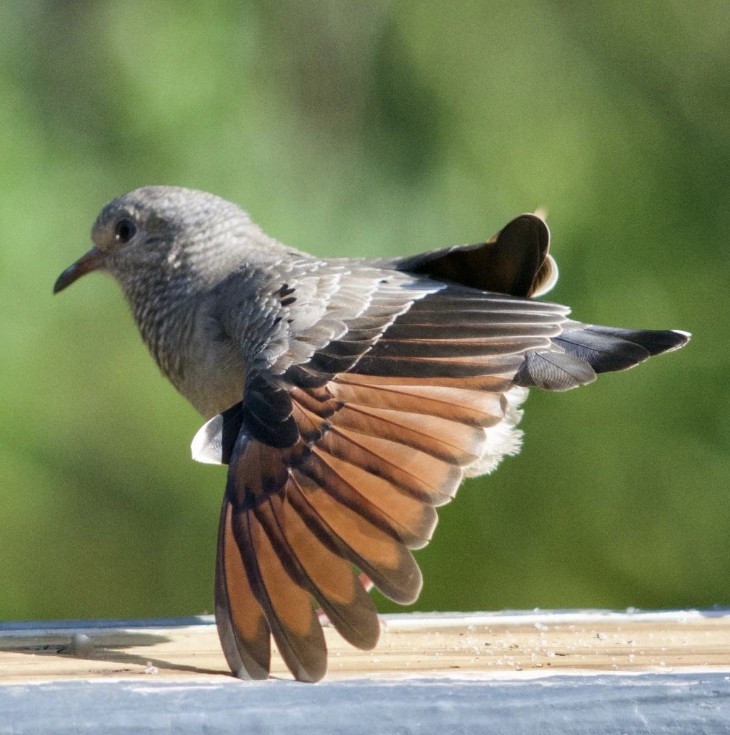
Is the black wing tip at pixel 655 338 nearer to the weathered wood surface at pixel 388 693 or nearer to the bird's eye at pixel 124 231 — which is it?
the weathered wood surface at pixel 388 693

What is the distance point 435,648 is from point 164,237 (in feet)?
7.67

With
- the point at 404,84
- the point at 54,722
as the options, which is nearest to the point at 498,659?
the point at 54,722

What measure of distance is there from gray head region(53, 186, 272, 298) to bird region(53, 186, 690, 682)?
7cm

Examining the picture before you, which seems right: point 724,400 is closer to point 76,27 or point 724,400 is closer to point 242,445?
point 242,445

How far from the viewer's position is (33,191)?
4.78 m

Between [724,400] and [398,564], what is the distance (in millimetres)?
2769

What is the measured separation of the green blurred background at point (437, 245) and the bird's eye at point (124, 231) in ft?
0.90

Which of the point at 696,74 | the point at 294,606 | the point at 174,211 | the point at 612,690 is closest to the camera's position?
the point at 612,690

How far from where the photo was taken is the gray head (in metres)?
4.55

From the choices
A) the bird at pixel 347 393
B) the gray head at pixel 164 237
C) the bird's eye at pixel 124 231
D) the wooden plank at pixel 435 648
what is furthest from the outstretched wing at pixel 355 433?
the bird's eye at pixel 124 231

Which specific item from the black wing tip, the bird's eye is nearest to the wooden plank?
the black wing tip

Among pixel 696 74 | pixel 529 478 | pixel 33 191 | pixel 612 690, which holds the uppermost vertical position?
pixel 696 74

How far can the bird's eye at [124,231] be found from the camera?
4.70m

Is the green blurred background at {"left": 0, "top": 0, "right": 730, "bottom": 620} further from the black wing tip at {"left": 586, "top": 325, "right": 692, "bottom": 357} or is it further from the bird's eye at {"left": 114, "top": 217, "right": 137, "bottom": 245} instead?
the black wing tip at {"left": 586, "top": 325, "right": 692, "bottom": 357}
